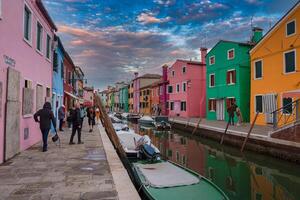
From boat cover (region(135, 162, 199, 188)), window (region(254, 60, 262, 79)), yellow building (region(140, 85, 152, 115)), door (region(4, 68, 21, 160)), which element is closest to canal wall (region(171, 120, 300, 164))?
window (region(254, 60, 262, 79))

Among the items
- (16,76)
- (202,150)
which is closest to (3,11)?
(16,76)

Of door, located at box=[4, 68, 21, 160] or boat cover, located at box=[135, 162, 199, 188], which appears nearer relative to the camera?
door, located at box=[4, 68, 21, 160]

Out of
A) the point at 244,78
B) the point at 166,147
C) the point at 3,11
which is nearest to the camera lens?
the point at 3,11

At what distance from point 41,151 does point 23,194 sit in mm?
4621

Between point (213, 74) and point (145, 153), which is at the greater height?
point (213, 74)

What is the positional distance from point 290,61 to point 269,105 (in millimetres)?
3559

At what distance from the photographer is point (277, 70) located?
787 inches

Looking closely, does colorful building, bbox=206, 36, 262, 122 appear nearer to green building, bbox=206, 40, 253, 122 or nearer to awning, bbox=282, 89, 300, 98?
green building, bbox=206, 40, 253, 122

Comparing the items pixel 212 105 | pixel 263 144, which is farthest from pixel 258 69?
pixel 263 144

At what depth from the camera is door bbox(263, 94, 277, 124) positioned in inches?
791

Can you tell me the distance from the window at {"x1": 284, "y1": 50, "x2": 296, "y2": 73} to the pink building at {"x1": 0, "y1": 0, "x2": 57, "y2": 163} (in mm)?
15388

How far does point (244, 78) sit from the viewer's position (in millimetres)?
24891

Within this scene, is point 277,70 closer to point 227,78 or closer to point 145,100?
point 227,78

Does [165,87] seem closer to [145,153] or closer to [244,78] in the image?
[244,78]
